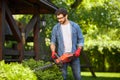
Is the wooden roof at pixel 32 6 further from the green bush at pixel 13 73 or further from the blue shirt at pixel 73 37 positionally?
the green bush at pixel 13 73

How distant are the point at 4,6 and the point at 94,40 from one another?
2656 cm

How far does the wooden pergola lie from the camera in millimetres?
13633

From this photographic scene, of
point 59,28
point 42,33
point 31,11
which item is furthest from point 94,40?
point 59,28

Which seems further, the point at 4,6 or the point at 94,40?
the point at 94,40

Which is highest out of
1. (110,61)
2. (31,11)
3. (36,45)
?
(31,11)

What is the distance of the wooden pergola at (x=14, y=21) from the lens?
13633 mm

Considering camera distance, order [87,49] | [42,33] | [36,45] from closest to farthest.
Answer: [36,45] < [42,33] < [87,49]

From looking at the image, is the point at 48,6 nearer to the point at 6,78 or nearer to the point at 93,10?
the point at 6,78

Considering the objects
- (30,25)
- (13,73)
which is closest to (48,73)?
(13,73)

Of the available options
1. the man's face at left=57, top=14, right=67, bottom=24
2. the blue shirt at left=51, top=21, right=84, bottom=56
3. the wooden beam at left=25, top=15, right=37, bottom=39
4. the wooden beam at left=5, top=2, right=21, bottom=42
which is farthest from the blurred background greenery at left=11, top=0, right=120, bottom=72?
the man's face at left=57, top=14, right=67, bottom=24

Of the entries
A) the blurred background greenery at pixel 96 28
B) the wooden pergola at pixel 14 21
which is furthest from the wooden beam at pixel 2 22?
→ the blurred background greenery at pixel 96 28

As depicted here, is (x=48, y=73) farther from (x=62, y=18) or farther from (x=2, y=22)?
(x=2, y=22)

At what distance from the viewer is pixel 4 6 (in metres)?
13.7

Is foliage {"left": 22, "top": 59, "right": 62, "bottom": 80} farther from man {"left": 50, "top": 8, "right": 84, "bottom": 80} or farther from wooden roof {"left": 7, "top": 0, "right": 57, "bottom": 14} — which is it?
wooden roof {"left": 7, "top": 0, "right": 57, "bottom": 14}
